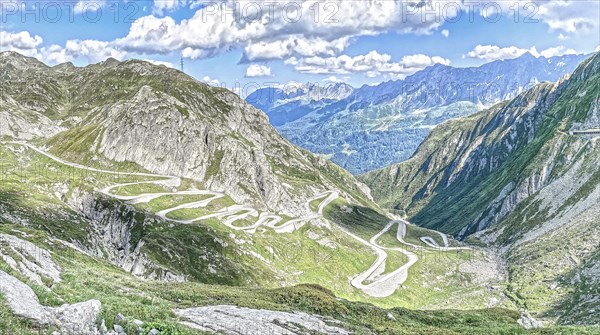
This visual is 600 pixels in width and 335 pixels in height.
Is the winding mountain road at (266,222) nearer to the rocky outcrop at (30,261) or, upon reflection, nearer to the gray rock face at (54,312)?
the rocky outcrop at (30,261)

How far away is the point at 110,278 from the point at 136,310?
19588 millimetres

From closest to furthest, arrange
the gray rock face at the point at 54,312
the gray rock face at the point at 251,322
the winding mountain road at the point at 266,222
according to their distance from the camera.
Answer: the gray rock face at the point at 54,312, the gray rock face at the point at 251,322, the winding mountain road at the point at 266,222

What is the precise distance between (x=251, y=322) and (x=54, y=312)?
13603 mm

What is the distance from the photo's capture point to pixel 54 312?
23484 mm

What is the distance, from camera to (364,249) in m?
191

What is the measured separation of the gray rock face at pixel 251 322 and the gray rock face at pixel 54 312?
21.7ft

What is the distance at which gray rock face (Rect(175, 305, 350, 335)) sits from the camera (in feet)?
99.1

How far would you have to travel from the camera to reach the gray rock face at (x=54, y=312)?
22.6 meters

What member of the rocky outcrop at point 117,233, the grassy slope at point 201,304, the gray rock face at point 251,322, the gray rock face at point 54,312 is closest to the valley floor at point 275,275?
the grassy slope at point 201,304

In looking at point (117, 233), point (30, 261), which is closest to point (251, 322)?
point (30, 261)

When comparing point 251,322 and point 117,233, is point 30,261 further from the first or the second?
point 117,233

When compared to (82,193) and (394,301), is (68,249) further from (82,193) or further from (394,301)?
(394,301)

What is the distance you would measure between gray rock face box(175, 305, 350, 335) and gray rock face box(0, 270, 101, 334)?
21.7 feet

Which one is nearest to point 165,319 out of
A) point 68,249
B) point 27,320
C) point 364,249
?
point 27,320
